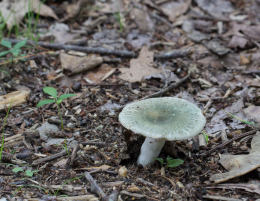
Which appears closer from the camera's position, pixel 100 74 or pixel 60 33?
pixel 100 74

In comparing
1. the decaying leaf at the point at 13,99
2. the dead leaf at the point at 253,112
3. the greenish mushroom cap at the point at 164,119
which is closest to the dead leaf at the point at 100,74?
the decaying leaf at the point at 13,99

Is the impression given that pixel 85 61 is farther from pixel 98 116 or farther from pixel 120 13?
pixel 120 13

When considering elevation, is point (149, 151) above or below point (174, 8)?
below

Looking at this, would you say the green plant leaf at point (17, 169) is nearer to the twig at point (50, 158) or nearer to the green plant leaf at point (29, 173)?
the green plant leaf at point (29, 173)

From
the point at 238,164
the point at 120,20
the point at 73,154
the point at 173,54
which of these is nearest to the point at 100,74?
the point at 173,54

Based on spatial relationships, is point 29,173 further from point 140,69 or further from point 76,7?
point 76,7

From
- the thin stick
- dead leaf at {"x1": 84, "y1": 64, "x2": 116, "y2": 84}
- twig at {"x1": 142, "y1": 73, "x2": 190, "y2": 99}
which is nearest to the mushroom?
the thin stick

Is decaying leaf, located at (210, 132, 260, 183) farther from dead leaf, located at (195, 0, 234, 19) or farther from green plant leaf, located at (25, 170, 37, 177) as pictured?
dead leaf, located at (195, 0, 234, 19)

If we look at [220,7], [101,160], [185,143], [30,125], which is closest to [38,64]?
[30,125]
